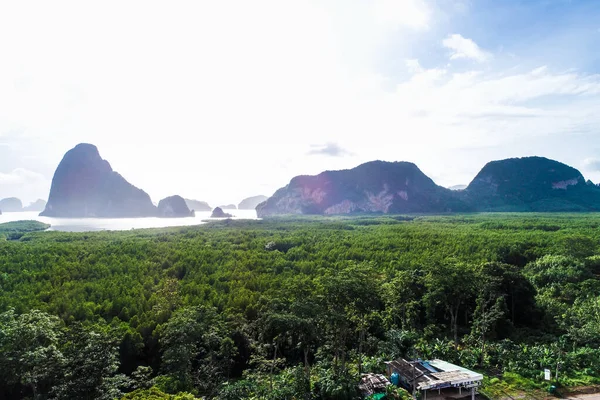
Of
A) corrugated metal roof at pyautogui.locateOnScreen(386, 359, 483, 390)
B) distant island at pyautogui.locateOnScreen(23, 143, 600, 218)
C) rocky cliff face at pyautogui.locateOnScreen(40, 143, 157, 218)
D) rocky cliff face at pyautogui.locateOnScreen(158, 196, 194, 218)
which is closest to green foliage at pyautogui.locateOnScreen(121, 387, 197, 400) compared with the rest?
corrugated metal roof at pyautogui.locateOnScreen(386, 359, 483, 390)

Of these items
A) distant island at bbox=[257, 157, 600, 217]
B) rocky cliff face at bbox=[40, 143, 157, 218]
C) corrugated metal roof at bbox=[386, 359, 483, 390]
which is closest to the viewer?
corrugated metal roof at bbox=[386, 359, 483, 390]

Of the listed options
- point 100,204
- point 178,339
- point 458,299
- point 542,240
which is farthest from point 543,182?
point 100,204

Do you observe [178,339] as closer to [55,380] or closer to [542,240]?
[55,380]

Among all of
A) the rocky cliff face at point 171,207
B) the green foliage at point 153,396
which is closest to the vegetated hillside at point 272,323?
the green foliage at point 153,396

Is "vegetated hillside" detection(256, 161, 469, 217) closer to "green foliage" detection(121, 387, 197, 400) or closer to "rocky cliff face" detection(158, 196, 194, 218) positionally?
"rocky cliff face" detection(158, 196, 194, 218)

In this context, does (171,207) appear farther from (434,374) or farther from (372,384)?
(434,374)

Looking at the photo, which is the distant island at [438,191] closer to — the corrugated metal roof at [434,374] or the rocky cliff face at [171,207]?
the rocky cliff face at [171,207]

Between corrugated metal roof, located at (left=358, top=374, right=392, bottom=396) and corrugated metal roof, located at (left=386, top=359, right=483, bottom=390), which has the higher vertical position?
corrugated metal roof, located at (left=386, top=359, right=483, bottom=390)

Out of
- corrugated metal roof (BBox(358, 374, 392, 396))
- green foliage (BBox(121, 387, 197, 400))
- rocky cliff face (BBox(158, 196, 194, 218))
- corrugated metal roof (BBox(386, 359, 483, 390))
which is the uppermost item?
rocky cliff face (BBox(158, 196, 194, 218))
